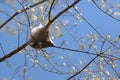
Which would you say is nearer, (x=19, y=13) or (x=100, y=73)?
(x=19, y=13)

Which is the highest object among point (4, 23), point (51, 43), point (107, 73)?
point (4, 23)

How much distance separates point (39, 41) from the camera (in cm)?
312

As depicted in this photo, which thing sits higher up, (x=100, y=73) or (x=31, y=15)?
(x=31, y=15)

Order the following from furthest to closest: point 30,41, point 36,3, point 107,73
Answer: point 107,73
point 36,3
point 30,41

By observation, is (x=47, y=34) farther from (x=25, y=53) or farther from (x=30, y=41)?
(x=25, y=53)

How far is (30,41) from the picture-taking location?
3.07m

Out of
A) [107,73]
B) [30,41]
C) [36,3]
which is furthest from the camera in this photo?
[107,73]

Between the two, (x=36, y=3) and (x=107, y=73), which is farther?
(x=107, y=73)

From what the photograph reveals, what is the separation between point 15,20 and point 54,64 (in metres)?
0.63

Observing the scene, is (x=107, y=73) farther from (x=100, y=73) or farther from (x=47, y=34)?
(x=47, y=34)

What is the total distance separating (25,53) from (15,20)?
403mm

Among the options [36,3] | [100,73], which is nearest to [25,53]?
[36,3]

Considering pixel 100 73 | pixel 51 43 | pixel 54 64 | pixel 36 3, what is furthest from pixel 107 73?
pixel 36 3

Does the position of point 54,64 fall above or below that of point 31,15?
below
